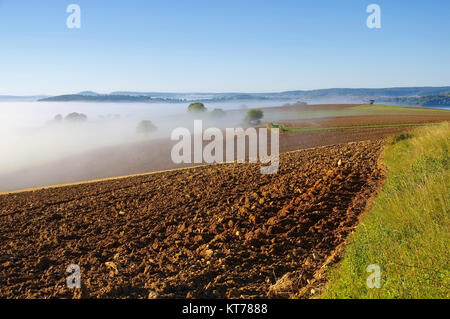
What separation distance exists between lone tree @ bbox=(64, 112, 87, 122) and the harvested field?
1738 inches

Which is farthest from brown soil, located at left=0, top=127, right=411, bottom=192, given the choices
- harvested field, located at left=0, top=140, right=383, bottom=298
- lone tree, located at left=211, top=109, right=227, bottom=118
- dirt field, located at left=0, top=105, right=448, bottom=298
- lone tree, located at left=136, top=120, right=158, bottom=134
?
lone tree, located at left=211, top=109, right=227, bottom=118

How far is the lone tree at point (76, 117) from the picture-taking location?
52.6m

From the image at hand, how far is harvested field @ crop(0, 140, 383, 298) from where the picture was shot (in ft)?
16.5

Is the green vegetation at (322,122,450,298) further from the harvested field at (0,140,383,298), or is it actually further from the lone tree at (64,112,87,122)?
the lone tree at (64,112,87,122)

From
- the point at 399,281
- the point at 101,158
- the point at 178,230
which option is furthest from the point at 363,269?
the point at 101,158

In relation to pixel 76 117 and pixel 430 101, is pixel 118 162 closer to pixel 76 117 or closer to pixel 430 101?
pixel 76 117

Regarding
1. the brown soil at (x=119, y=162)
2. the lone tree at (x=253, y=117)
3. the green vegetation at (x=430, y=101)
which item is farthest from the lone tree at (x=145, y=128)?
the green vegetation at (x=430, y=101)

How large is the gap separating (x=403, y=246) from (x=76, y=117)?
177 ft

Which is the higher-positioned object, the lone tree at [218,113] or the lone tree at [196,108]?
the lone tree at [196,108]

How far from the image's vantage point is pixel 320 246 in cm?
592

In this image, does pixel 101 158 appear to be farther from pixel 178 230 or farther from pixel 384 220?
pixel 384 220

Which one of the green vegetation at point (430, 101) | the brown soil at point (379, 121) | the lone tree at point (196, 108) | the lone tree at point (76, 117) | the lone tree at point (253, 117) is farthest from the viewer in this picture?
the green vegetation at point (430, 101)

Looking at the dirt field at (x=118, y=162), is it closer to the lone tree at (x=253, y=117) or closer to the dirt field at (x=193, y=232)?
the dirt field at (x=193, y=232)

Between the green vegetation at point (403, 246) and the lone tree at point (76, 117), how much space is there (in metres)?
51.1
